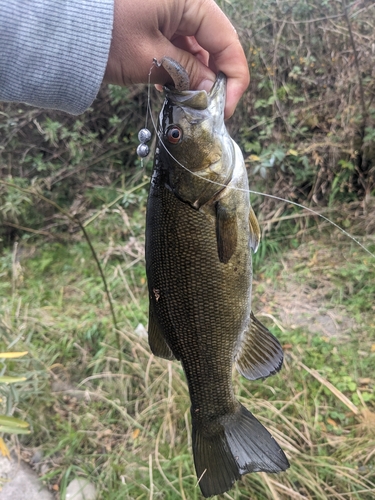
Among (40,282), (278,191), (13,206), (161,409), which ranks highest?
(278,191)

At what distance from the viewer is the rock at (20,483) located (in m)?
2.48

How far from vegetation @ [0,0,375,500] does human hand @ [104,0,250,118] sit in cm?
111

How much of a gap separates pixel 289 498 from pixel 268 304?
1408 mm

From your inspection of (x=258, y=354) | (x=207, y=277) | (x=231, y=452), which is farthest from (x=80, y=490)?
(x=207, y=277)

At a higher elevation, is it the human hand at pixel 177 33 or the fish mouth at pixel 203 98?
the human hand at pixel 177 33

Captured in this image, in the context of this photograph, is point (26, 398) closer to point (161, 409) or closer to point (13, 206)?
point (161, 409)

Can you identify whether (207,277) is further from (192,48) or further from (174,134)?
(192,48)

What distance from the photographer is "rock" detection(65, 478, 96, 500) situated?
2.39 meters

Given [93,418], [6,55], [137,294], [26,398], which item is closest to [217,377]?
[6,55]

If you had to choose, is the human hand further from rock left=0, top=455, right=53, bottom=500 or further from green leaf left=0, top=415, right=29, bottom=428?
rock left=0, top=455, right=53, bottom=500

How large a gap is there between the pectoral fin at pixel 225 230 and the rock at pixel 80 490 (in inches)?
76.7

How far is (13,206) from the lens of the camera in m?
4.54

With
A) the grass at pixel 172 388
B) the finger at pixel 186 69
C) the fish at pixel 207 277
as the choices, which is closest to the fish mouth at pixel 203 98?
the fish at pixel 207 277

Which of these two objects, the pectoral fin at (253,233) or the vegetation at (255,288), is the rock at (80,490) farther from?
the pectoral fin at (253,233)
